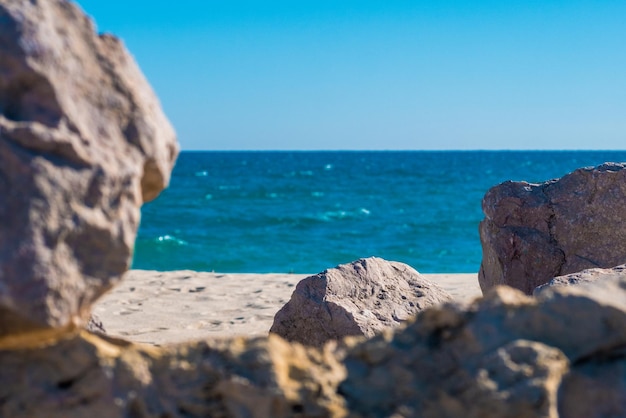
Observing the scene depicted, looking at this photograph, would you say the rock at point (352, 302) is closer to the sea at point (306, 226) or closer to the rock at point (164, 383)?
the rock at point (164, 383)

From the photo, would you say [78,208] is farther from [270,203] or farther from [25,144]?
[270,203]

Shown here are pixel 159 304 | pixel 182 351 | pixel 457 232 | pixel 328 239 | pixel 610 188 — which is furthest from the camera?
pixel 457 232

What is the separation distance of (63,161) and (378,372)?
101 cm

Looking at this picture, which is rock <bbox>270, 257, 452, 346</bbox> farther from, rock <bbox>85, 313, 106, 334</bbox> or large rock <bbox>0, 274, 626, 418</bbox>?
large rock <bbox>0, 274, 626, 418</bbox>

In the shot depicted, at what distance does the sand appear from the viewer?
6.29m

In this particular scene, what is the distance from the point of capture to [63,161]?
2082 millimetres

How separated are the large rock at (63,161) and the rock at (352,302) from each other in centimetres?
241

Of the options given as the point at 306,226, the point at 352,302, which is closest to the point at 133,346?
the point at 352,302

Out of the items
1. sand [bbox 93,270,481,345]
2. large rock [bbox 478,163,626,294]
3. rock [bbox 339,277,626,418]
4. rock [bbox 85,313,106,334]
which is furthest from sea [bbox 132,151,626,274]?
rock [bbox 339,277,626,418]

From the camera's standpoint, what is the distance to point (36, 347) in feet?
7.14

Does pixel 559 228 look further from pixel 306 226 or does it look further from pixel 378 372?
pixel 306 226

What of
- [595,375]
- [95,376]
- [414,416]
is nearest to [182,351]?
[95,376]

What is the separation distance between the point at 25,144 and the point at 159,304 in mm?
5775

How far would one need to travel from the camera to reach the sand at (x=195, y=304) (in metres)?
6.29
